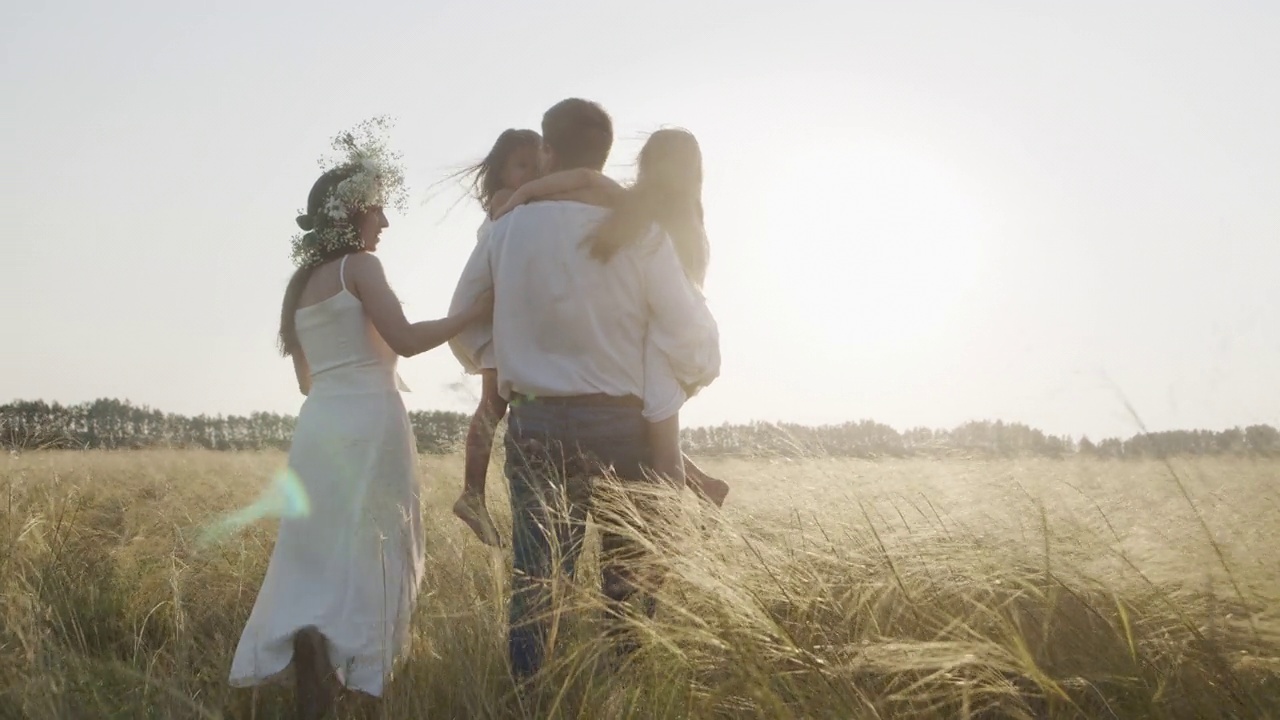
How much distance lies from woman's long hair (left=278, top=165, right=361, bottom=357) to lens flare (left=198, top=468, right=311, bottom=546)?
20.0 inches

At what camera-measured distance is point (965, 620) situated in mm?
2701

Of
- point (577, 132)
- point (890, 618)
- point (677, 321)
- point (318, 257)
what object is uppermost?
point (577, 132)

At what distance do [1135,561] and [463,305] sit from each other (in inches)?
84.0

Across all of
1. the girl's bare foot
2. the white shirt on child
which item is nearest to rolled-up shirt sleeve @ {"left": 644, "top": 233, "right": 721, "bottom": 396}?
the white shirt on child

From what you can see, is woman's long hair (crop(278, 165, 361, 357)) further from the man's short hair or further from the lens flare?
the man's short hair

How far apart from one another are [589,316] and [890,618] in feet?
4.13

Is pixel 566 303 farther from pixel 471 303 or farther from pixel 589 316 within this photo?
pixel 471 303

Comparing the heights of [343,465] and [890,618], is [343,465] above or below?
above

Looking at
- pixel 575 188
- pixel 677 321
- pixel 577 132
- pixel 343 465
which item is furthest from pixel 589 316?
pixel 343 465

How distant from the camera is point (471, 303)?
11.3 ft

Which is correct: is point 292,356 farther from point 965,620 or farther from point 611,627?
point 965,620

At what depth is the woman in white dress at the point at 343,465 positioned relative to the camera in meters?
3.59

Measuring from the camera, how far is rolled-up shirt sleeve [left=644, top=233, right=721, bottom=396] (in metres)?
3.26

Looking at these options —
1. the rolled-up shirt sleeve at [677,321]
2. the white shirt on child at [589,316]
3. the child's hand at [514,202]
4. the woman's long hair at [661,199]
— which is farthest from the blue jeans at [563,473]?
the child's hand at [514,202]
